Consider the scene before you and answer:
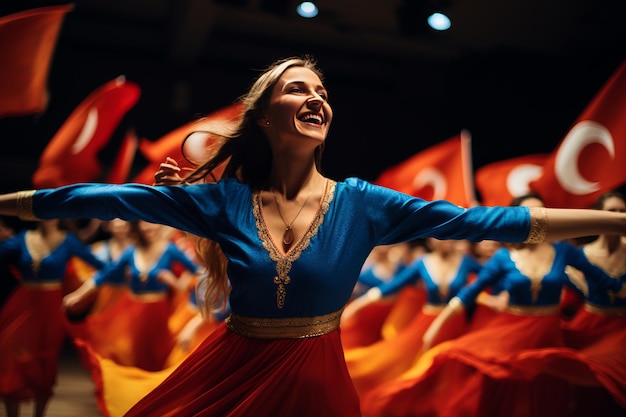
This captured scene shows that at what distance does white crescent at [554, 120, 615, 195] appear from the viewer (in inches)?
120

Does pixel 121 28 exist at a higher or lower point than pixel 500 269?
higher

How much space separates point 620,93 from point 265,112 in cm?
213

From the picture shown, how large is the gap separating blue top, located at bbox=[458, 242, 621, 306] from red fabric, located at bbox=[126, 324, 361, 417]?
180 centimetres

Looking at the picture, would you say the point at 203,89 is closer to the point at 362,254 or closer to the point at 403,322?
the point at 403,322

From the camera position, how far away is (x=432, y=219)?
65.8 inches

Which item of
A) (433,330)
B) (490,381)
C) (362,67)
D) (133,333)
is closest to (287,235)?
(433,330)

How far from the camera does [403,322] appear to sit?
5.45m

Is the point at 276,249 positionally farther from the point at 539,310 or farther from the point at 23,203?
the point at 539,310

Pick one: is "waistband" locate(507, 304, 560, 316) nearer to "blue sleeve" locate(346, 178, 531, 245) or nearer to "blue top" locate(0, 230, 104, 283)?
"blue sleeve" locate(346, 178, 531, 245)

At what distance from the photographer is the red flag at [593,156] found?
2.95m

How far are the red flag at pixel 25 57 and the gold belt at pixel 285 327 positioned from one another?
74.3 inches

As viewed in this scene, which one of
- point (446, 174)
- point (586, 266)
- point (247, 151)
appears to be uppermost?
point (446, 174)

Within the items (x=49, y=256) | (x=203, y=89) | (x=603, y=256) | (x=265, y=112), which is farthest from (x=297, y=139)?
(x=203, y=89)

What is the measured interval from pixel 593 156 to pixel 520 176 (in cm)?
137
